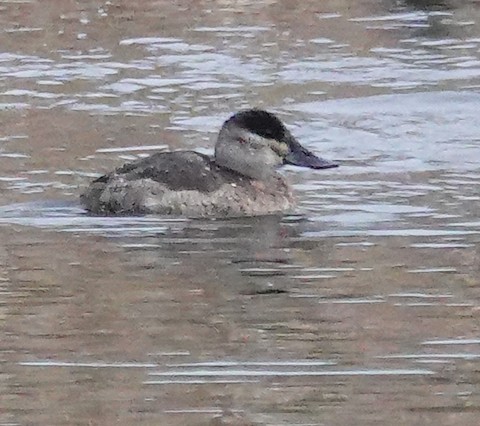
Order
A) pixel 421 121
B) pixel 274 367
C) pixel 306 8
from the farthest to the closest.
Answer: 1. pixel 306 8
2. pixel 421 121
3. pixel 274 367

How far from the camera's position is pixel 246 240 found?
445 inches

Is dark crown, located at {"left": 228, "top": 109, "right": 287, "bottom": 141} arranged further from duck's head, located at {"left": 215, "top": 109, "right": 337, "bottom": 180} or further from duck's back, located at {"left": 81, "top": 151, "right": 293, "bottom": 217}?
duck's back, located at {"left": 81, "top": 151, "right": 293, "bottom": 217}

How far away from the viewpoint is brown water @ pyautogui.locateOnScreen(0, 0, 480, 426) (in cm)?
759

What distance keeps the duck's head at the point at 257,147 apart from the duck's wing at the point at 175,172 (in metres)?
0.41

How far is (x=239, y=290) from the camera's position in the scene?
9.63 m

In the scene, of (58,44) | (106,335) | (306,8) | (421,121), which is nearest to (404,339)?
(106,335)

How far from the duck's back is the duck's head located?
45cm

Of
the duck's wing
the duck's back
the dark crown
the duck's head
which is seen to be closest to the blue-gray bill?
the duck's head

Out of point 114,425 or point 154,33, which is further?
point 154,33

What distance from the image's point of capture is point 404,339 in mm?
8375

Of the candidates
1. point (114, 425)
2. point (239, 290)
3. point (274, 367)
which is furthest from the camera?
point (239, 290)

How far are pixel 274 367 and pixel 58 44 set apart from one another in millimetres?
12086

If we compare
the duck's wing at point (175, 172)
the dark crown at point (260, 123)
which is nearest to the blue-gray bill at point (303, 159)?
the dark crown at point (260, 123)

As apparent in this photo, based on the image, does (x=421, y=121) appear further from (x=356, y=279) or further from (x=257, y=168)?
(x=356, y=279)
